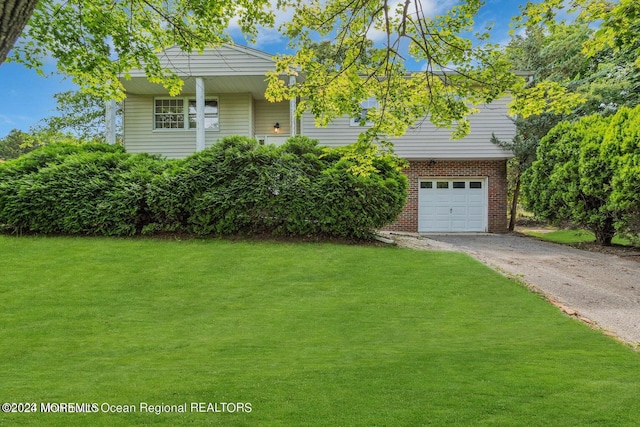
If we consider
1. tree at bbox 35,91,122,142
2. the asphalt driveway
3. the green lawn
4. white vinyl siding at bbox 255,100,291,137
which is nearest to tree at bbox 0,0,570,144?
the green lawn

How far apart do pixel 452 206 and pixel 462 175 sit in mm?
1267

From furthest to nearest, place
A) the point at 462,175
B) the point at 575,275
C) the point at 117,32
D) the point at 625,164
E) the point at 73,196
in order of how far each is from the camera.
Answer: the point at 462,175, the point at 73,196, the point at 625,164, the point at 575,275, the point at 117,32

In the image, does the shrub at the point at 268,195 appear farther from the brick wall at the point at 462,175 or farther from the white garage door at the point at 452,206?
the white garage door at the point at 452,206

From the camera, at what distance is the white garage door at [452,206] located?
14.2 m

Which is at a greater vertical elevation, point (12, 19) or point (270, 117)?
point (270, 117)

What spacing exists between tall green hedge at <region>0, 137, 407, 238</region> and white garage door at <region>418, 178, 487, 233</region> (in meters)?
5.28

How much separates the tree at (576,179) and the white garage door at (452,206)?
6.85ft

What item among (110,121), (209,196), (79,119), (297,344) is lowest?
(297,344)

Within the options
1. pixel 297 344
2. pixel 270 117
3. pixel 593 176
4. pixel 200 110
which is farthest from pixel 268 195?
pixel 593 176

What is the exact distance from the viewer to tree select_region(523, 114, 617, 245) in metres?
9.81

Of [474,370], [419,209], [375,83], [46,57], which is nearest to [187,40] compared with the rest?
[46,57]

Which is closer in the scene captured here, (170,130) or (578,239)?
(578,239)

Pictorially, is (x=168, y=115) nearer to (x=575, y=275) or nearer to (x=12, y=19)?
(x=12, y=19)

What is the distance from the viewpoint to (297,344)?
3957 millimetres
